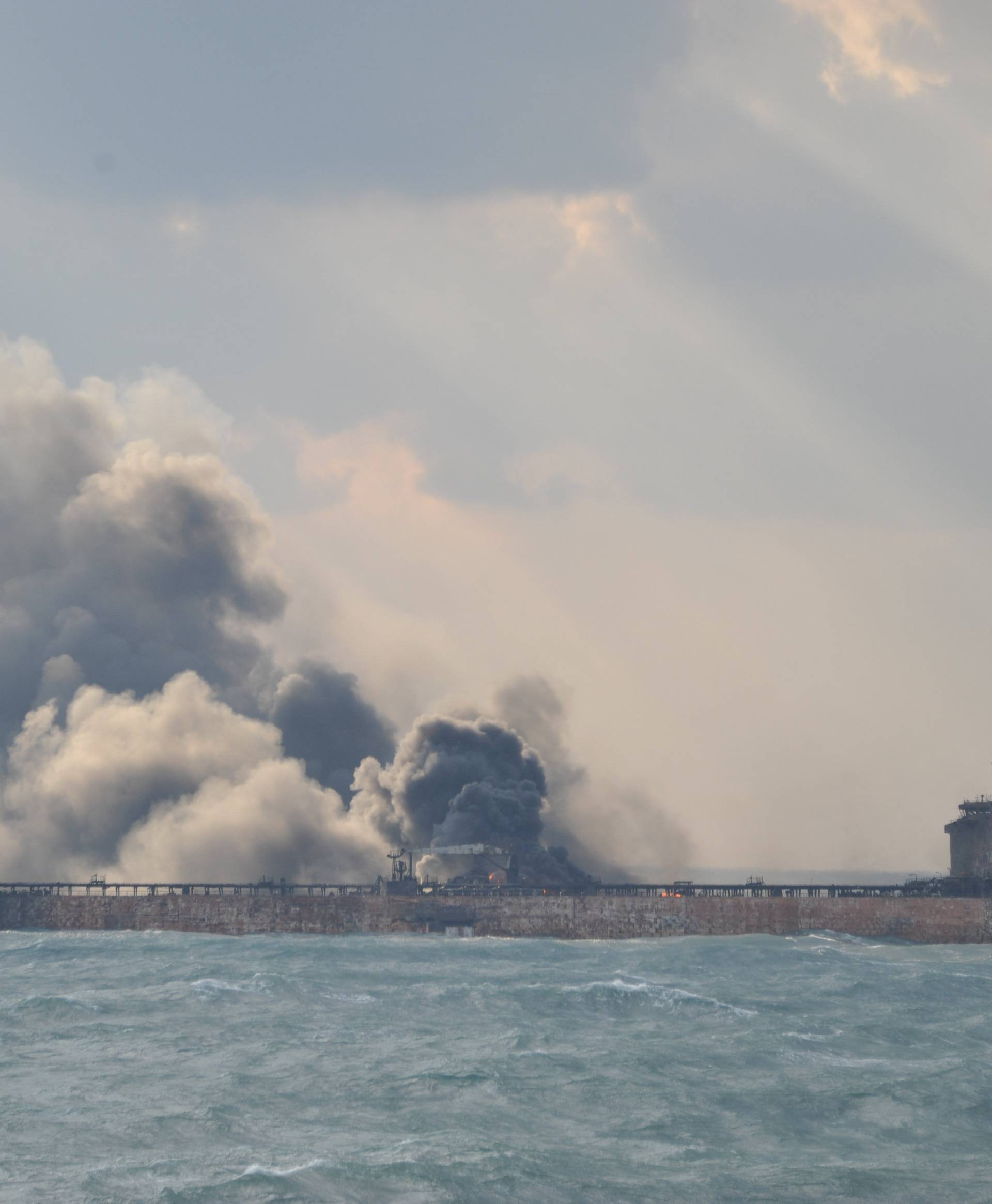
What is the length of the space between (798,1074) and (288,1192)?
1071 inches

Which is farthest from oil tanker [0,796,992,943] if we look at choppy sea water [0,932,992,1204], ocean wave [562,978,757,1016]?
ocean wave [562,978,757,1016]

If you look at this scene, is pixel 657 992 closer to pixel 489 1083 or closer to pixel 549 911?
pixel 489 1083

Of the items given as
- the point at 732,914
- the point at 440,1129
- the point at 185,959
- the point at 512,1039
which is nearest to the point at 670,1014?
the point at 512,1039

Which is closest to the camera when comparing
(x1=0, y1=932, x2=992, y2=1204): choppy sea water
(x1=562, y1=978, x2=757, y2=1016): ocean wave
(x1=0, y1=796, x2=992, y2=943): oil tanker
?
(x1=0, y1=932, x2=992, y2=1204): choppy sea water

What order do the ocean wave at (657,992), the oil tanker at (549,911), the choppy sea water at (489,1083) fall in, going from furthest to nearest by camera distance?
1. the oil tanker at (549,911)
2. the ocean wave at (657,992)
3. the choppy sea water at (489,1083)

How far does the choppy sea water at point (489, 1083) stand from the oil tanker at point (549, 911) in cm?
2748

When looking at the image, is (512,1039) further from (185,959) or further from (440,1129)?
(185,959)

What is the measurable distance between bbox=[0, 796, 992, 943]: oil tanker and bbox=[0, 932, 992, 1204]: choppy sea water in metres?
27.5

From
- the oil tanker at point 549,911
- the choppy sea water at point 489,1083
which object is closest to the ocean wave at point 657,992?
the choppy sea water at point 489,1083

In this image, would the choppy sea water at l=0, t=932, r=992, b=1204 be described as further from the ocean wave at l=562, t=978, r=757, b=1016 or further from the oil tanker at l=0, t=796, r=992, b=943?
the oil tanker at l=0, t=796, r=992, b=943

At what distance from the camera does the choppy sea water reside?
43344 millimetres

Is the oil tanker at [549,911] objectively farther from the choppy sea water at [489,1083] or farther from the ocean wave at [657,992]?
the ocean wave at [657,992]

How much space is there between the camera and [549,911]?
124 m

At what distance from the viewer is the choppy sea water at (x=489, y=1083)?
142 feet
